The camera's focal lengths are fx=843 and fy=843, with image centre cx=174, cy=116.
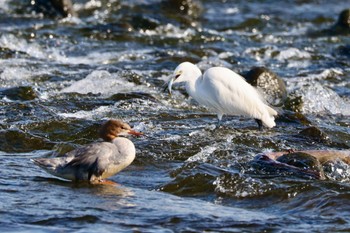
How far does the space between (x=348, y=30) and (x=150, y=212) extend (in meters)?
10.9

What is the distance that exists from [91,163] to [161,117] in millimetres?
2678

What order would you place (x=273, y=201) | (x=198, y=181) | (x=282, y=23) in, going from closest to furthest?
(x=273, y=201)
(x=198, y=181)
(x=282, y=23)

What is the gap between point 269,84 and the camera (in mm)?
10141

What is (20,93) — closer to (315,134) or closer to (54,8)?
(315,134)

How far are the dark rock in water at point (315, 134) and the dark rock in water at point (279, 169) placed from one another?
1388 mm

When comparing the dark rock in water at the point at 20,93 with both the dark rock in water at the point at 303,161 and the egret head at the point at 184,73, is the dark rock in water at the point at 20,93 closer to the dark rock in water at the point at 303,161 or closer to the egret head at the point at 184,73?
the egret head at the point at 184,73

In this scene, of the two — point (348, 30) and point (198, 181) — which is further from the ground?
point (348, 30)

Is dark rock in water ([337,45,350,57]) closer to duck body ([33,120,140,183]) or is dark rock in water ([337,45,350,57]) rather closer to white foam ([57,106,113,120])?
white foam ([57,106,113,120])

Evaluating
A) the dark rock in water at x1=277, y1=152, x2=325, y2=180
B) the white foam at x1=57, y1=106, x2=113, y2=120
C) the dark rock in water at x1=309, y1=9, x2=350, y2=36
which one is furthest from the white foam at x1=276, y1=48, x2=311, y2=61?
the dark rock in water at x1=277, y1=152, x2=325, y2=180

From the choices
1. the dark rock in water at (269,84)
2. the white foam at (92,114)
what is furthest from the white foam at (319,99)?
the white foam at (92,114)

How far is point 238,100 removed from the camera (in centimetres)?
898

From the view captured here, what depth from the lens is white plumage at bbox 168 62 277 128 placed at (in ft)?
29.1

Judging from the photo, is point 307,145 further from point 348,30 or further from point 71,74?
point 348,30

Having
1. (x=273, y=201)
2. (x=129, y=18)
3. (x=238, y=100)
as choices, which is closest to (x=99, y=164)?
(x=273, y=201)
